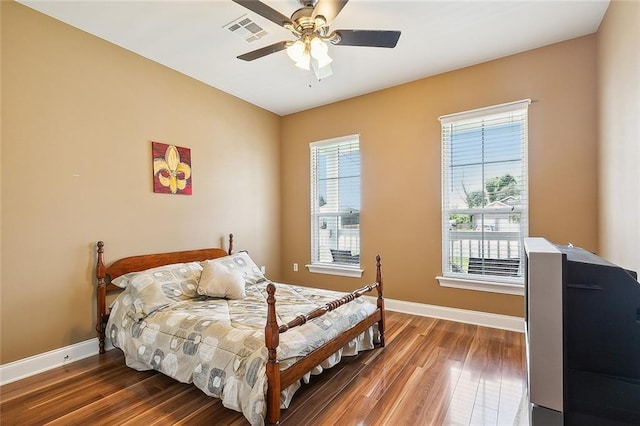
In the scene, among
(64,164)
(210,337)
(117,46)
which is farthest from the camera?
(117,46)

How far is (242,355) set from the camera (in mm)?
1911

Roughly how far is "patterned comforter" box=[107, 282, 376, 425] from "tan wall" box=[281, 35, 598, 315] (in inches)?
52.2

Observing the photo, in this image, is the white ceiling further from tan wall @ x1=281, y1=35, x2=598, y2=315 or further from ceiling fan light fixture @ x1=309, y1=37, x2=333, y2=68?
ceiling fan light fixture @ x1=309, y1=37, x2=333, y2=68

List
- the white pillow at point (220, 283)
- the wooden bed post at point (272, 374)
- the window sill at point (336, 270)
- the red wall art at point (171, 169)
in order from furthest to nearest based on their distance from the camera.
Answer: the window sill at point (336, 270) → the red wall art at point (171, 169) → the white pillow at point (220, 283) → the wooden bed post at point (272, 374)

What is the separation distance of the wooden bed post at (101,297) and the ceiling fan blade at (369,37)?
110 inches

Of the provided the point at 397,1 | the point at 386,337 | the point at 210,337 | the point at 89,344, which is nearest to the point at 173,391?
the point at 210,337

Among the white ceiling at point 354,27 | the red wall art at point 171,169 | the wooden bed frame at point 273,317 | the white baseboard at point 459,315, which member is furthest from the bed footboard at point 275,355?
the white ceiling at point 354,27

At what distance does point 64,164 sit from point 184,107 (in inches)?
55.7

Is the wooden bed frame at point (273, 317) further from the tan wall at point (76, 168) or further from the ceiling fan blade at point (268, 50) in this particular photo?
the ceiling fan blade at point (268, 50)

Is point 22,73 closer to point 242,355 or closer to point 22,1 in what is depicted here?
point 22,1

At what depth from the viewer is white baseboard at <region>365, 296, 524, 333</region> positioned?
3.27 metres

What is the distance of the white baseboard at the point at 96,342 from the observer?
2392 mm

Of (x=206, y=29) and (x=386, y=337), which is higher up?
(x=206, y=29)

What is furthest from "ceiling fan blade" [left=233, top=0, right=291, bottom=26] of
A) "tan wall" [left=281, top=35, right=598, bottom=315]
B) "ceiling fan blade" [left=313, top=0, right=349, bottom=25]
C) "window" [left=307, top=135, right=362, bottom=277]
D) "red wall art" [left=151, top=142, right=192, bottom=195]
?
"window" [left=307, top=135, right=362, bottom=277]
